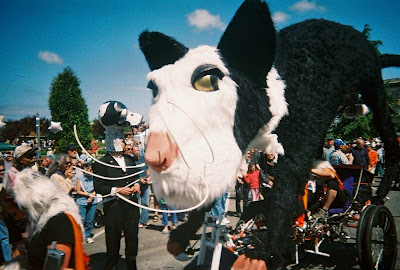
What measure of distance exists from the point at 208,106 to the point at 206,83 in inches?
4.0

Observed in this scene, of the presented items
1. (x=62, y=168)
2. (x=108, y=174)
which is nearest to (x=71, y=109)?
(x=108, y=174)

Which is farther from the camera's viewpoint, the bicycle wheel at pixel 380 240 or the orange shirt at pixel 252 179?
the orange shirt at pixel 252 179

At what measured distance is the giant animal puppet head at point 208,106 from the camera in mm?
1067

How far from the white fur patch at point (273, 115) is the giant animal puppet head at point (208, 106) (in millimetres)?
37

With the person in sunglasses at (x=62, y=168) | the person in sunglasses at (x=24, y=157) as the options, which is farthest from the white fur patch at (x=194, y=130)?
the person in sunglasses at (x=62, y=168)

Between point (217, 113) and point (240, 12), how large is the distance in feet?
1.51

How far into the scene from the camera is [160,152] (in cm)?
101

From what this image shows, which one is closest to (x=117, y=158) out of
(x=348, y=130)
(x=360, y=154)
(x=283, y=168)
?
(x=283, y=168)

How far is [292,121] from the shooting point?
5.10 feet

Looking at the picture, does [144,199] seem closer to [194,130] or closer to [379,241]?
[379,241]

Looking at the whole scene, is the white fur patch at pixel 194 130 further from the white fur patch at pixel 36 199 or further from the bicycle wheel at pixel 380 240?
the bicycle wheel at pixel 380 240

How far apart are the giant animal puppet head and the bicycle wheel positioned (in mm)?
1860

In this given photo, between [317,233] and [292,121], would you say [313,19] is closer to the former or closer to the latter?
[292,121]

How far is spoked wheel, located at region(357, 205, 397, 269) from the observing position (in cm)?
246
